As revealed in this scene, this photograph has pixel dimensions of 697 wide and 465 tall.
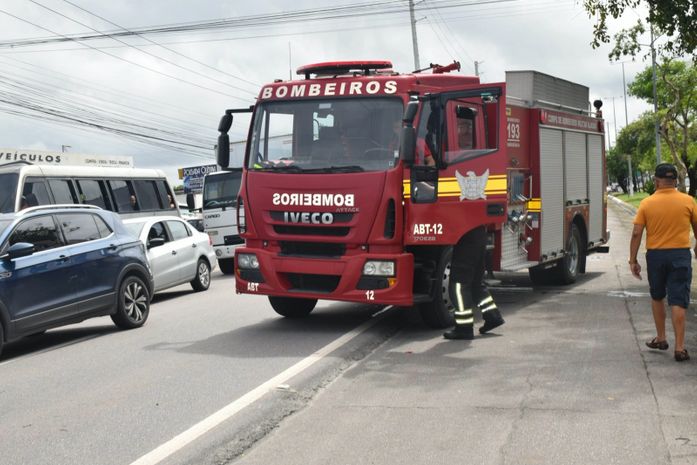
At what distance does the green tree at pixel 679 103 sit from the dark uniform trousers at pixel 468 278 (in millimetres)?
35757

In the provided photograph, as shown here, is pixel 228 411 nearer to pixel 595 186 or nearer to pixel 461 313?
pixel 461 313

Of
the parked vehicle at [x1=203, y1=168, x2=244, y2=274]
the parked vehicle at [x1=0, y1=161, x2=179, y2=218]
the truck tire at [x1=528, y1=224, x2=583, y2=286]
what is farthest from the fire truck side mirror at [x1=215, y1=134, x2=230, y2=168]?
the parked vehicle at [x1=203, y1=168, x2=244, y2=274]

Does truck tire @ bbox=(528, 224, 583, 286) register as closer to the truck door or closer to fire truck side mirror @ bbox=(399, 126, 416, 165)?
the truck door

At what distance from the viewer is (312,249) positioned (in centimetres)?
957

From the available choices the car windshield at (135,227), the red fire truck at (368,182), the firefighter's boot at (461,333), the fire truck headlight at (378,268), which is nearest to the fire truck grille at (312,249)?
the red fire truck at (368,182)

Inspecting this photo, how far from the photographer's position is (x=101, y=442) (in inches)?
223

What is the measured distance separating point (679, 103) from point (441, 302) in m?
46.1

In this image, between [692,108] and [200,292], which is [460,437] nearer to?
[200,292]

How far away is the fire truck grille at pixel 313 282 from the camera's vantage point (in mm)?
9477

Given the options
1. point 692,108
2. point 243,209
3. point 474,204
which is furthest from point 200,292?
point 692,108

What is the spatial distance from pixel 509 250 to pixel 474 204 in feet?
7.95

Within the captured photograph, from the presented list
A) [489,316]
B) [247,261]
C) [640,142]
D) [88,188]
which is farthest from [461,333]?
[640,142]

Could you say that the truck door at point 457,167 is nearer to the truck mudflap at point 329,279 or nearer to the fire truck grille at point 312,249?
the truck mudflap at point 329,279

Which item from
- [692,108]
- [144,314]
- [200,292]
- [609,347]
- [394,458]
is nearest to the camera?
[394,458]
